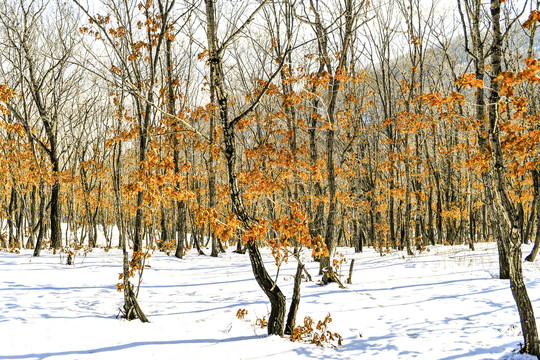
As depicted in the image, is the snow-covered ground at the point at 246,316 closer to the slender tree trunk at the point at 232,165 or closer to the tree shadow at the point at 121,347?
the tree shadow at the point at 121,347

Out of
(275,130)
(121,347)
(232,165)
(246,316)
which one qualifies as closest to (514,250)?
(232,165)

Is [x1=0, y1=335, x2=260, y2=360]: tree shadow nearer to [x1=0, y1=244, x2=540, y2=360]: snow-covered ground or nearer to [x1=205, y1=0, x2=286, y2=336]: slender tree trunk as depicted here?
[x1=0, y1=244, x2=540, y2=360]: snow-covered ground

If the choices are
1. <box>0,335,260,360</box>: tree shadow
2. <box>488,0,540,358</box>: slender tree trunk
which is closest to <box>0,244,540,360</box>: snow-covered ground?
<box>0,335,260,360</box>: tree shadow

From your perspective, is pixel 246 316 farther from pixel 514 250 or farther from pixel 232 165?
pixel 514 250

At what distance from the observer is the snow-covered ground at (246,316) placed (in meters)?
4.05

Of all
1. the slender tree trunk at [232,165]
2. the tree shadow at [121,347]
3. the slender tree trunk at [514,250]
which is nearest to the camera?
the tree shadow at [121,347]

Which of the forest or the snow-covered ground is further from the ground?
the forest

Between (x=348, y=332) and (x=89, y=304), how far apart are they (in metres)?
4.37

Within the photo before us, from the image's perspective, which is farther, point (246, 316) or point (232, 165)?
point (246, 316)

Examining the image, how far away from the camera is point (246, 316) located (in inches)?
213

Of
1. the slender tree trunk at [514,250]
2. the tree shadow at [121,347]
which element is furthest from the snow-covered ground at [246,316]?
the slender tree trunk at [514,250]

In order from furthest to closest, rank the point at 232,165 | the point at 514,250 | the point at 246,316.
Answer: the point at 246,316, the point at 232,165, the point at 514,250

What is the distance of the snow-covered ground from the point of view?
4.05m

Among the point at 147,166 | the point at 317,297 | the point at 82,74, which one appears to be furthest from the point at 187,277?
the point at 82,74
